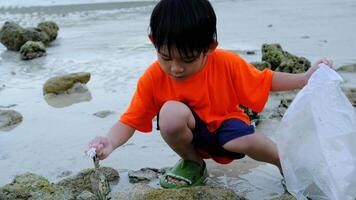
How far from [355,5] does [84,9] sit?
6058 mm

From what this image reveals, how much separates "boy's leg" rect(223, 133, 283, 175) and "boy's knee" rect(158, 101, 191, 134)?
0.24 metres

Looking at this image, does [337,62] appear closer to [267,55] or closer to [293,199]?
[267,55]

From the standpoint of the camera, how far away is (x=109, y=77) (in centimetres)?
524

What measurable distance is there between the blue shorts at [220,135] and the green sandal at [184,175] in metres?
0.12

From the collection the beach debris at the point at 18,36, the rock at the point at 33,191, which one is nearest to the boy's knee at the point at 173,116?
the rock at the point at 33,191

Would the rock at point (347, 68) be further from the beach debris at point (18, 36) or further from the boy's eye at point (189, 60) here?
the beach debris at point (18, 36)

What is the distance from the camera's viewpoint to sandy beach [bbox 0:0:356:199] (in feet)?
10.2

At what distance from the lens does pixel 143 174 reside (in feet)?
9.52

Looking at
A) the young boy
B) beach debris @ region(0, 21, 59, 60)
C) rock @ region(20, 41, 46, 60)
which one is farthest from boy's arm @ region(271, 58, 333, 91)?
beach debris @ region(0, 21, 59, 60)

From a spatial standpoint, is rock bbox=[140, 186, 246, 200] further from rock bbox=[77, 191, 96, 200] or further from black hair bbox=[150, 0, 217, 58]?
black hair bbox=[150, 0, 217, 58]

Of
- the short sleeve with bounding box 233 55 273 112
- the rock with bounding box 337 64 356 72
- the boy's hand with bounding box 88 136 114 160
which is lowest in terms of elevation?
the rock with bounding box 337 64 356 72

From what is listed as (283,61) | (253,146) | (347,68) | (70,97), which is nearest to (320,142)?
(253,146)

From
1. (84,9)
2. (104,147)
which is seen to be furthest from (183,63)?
(84,9)

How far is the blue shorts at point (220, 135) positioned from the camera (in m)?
2.60
